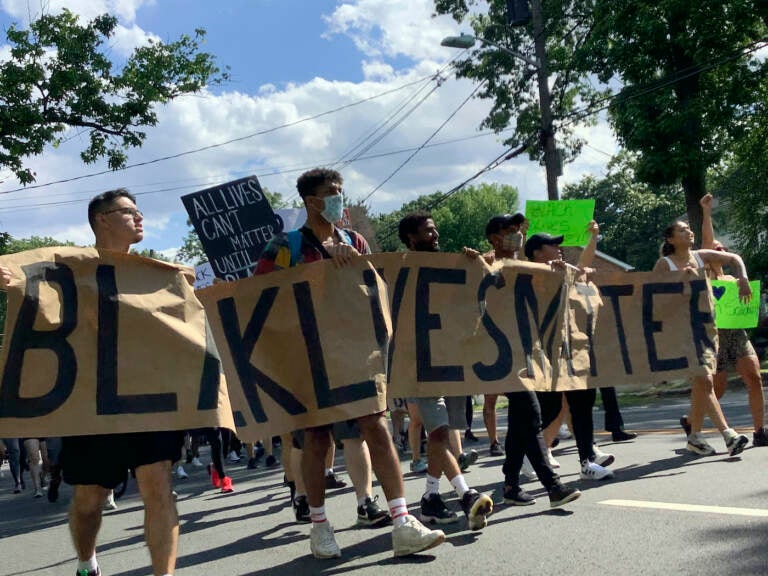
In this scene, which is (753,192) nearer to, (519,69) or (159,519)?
(519,69)

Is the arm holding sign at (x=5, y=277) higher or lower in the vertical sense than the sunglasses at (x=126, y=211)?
lower

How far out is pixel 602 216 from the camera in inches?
2985

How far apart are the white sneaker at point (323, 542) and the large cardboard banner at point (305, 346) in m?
0.55

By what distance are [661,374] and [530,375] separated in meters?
1.58

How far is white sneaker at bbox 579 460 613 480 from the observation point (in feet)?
20.7

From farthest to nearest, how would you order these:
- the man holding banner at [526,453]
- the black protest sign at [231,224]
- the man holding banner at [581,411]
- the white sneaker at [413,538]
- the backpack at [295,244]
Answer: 1. the black protest sign at [231,224]
2. the man holding banner at [581,411]
3. the man holding banner at [526,453]
4. the backpack at [295,244]
5. the white sneaker at [413,538]

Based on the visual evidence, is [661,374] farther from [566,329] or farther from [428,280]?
[428,280]

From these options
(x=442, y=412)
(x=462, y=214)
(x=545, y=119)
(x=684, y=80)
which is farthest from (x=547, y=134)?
(x=462, y=214)

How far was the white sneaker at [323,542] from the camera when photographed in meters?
4.80

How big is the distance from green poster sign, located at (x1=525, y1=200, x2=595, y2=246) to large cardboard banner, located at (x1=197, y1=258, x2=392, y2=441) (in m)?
5.42

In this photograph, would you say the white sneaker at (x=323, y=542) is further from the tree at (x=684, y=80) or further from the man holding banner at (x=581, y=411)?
the tree at (x=684, y=80)

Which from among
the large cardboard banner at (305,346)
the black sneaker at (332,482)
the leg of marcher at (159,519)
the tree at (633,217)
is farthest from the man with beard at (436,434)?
the tree at (633,217)

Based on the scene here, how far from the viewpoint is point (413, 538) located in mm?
4324

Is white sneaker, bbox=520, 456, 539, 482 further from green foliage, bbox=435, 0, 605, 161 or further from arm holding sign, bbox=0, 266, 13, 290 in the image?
green foliage, bbox=435, 0, 605, 161
